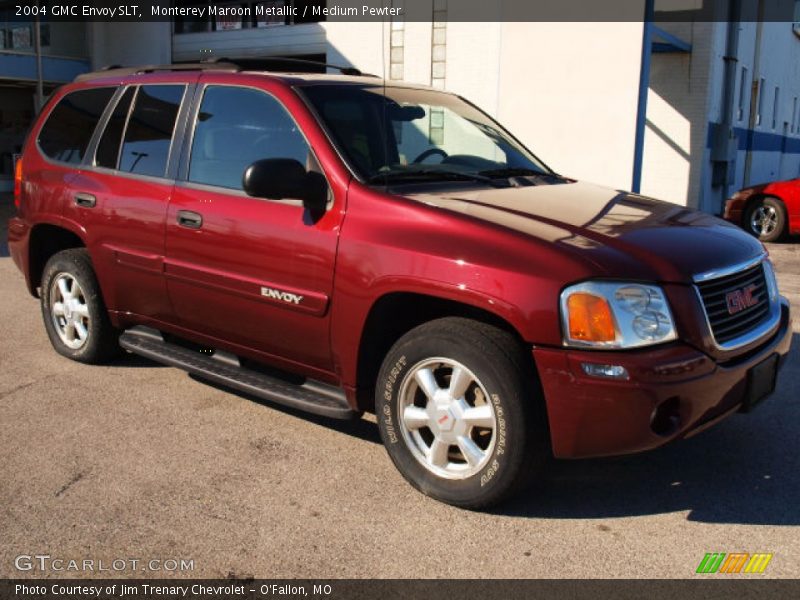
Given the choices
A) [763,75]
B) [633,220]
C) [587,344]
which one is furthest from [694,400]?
[763,75]

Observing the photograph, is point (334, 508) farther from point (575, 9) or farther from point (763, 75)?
point (763, 75)

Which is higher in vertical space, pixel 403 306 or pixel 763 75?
pixel 763 75

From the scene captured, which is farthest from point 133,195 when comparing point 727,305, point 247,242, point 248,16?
point 248,16

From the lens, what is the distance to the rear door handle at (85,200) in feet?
16.5

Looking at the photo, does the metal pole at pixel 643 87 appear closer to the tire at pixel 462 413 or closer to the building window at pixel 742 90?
the building window at pixel 742 90

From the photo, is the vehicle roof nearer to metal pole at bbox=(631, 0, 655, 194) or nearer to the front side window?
the front side window

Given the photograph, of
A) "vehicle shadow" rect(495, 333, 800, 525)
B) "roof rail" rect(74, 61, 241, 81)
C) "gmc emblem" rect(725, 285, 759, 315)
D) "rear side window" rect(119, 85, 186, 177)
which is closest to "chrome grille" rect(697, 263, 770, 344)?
"gmc emblem" rect(725, 285, 759, 315)

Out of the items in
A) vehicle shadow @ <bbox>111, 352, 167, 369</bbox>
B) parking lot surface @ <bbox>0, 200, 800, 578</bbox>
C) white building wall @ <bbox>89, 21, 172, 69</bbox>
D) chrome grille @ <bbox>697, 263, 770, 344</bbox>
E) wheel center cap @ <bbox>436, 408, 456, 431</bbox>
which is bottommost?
vehicle shadow @ <bbox>111, 352, 167, 369</bbox>

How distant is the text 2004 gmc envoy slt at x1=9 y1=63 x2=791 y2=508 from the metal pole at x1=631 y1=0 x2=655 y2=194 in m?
9.81

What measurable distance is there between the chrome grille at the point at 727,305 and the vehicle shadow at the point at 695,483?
2.44ft

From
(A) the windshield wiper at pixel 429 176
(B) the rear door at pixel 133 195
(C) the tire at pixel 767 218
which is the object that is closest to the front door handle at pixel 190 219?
(B) the rear door at pixel 133 195

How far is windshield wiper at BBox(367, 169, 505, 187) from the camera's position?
3.93m

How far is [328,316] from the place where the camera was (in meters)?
3.83

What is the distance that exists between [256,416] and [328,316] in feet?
3.52
